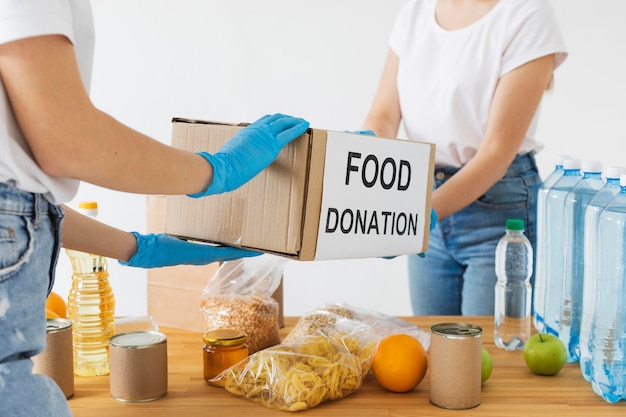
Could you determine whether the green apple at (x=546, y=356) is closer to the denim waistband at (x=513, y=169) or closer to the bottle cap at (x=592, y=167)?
the bottle cap at (x=592, y=167)

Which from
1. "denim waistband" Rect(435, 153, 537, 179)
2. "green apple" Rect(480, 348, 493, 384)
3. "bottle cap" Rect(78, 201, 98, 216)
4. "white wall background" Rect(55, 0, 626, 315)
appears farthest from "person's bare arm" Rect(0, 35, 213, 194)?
"white wall background" Rect(55, 0, 626, 315)

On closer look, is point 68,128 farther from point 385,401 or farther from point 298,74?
point 298,74

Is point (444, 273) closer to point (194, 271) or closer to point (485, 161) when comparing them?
point (485, 161)

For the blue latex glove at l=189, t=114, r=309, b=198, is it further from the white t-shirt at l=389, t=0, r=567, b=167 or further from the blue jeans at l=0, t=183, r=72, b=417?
the white t-shirt at l=389, t=0, r=567, b=167

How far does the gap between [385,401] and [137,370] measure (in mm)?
393

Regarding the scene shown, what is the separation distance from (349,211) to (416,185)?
6.7 inches

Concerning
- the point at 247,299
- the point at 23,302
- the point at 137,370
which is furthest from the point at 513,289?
the point at 23,302

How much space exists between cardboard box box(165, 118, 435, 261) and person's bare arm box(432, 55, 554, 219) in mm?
420

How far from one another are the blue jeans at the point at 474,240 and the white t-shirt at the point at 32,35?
1170mm

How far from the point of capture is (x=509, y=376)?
1.27 meters

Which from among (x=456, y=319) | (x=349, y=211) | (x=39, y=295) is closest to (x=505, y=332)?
(x=456, y=319)

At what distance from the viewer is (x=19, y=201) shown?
83cm

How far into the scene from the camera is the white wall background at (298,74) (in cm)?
319

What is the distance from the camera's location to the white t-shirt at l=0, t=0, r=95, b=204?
0.75 meters
